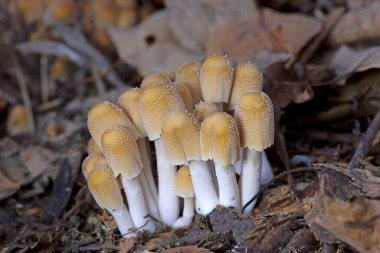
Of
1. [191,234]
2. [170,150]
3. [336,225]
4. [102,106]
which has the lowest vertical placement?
[191,234]

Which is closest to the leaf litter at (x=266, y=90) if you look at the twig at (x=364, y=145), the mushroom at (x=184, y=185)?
the twig at (x=364, y=145)

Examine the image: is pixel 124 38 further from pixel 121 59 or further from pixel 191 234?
pixel 191 234

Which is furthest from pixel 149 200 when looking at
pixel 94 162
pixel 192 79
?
pixel 192 79

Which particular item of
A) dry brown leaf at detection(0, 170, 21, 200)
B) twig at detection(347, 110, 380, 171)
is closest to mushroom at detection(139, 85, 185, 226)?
twig at detection(347, 110, 380, 171)

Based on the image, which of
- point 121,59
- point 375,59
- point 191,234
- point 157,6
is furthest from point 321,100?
point 157,6

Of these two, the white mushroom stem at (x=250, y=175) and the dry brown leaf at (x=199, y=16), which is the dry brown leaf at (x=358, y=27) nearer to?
the dry brown leaf at (x=199, y=16)

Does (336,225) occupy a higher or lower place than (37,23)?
lower

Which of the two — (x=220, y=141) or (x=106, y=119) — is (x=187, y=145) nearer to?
(x=220, y=141)
